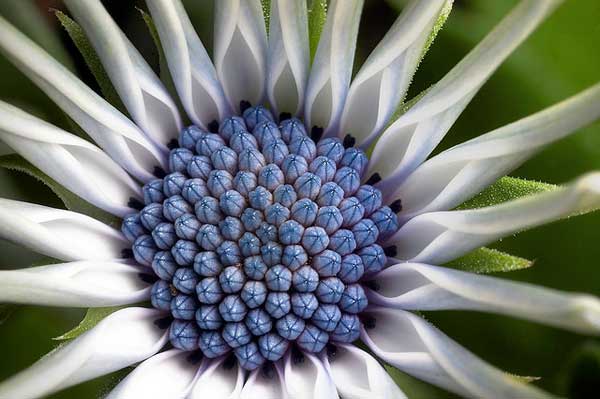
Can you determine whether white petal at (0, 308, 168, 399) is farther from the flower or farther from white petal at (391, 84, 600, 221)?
white petal at (391, 84, 600, 221)

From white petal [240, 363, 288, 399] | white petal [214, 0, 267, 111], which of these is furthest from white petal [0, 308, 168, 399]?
white petal [214, 0, 267, 111]

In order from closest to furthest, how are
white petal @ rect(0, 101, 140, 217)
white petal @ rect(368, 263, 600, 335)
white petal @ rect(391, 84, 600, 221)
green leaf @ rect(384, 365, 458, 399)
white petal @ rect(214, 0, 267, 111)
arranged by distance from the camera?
white petal @ rect(368, 263, 600, 335) → white petal @ rect(391, 84, 600, 221) → white petal @ rect(0, 101, 140, 217) → white petal @ rect(214, 0, 267, 111) → green leaf @ rect(384, 365, 458, 399)

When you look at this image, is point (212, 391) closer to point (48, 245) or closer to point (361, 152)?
point (48, 245)

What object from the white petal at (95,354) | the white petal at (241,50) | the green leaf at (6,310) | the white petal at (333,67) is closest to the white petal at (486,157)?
the white petal at (333,67)

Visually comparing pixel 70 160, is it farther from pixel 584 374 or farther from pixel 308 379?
pixel 584 374

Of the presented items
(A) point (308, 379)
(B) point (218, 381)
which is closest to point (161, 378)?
(B) point (218, 381)

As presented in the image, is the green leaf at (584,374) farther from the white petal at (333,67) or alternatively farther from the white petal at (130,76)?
the white petal at (130,76)
